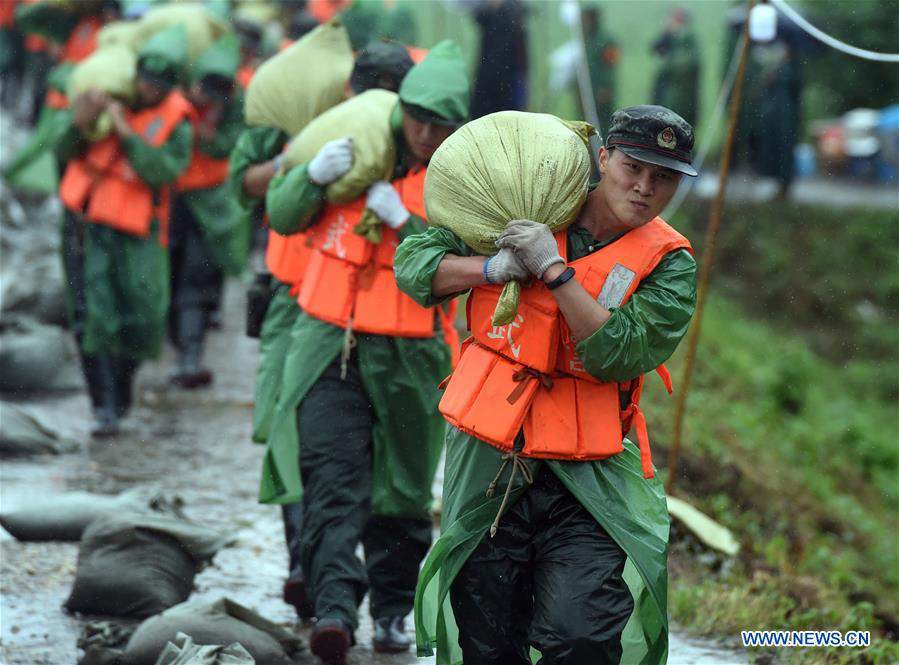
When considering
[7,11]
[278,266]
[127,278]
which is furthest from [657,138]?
[7,11]

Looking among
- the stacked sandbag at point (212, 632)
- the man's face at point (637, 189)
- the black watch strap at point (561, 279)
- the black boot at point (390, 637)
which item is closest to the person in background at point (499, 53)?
the black boot at point (390, 637)

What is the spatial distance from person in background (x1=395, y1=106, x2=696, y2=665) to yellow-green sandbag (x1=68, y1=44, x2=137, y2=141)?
417 cm

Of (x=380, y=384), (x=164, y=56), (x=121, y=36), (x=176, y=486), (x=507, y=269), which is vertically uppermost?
(x=121, y=36)

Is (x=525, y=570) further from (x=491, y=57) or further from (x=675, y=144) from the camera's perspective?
(x=491, y=57)

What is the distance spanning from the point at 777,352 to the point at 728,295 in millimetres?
2008

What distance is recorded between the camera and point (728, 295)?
1530 centimetres

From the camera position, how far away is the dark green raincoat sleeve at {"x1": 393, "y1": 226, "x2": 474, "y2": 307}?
12.8ft

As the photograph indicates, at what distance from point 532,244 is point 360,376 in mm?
1556

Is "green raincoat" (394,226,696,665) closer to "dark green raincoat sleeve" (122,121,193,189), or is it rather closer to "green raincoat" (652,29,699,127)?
"dark green raincoat sleeve" (122,121,193,189)

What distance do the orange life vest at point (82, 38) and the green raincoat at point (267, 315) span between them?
16.9ft

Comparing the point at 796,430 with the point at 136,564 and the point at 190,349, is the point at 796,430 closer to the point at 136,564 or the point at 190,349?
the point at 190,349

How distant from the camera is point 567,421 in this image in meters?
3.74

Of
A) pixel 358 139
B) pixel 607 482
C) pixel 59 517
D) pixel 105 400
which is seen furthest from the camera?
pixel 105 400

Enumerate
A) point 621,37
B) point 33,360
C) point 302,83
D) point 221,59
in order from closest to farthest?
point 302,83 → point 221,59 → point 33,360 → point 621,37
